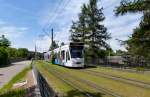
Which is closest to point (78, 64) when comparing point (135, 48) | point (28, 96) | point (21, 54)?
point (135, 48)

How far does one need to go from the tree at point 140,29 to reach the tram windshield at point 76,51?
981 cm

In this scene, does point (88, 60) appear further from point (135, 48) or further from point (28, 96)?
point (28, 96)

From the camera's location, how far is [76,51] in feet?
146

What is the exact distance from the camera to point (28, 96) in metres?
15.0

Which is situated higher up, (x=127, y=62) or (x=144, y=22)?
(x=144, y=22)

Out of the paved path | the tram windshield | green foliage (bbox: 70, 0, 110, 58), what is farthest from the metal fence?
green foliage (bbox: 70, 0, 110, 58)

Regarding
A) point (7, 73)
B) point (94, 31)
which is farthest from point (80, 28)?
point (7, 73)

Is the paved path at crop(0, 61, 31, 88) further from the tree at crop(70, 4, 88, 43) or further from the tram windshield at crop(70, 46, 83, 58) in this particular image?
the tree at crop(70, 4, 88, 43)

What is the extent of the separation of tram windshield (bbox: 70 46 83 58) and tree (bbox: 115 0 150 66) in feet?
32.2

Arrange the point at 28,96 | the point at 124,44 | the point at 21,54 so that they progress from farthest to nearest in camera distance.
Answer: the point at 21,54 < the point at 124,44 < the point at 28,96

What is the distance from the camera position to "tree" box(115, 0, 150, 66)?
33.5 meters

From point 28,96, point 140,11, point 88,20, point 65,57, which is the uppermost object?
point 88,20

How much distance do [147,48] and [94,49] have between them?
42.0 m

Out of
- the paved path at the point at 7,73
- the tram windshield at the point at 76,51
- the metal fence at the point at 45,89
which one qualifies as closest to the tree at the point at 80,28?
the paved path at the point at 7,73
